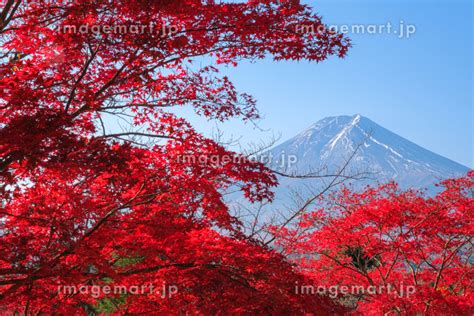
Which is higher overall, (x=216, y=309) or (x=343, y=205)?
(x=343, y=205)

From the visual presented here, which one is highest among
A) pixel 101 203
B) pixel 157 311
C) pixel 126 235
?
pixel 101 203

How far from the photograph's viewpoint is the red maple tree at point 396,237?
10805 millimetres

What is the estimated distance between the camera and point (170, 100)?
748 cm

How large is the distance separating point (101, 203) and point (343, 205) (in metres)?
7.39

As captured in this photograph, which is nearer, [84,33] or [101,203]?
[84,33]

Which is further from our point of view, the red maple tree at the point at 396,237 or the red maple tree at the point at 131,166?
the red maple tree at the point at 396,237

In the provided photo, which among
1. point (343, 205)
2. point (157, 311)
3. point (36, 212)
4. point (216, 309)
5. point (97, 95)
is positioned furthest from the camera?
point (343, 205)

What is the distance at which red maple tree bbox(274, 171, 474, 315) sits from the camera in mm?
10805

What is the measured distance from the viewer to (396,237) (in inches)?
444

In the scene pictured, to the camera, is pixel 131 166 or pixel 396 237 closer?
A: pixel 131 166

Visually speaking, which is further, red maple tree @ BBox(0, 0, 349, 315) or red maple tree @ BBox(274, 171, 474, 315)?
red maple tree @ BBox(274, 171, 474, 315)

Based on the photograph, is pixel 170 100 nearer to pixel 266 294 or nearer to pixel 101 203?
pixel 101 203

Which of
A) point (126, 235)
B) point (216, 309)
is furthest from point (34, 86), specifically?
point (216, 309)

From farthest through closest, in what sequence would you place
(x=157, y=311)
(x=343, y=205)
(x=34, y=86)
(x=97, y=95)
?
1. (x=343, y=205)
2. (x=157, y=311)
3. (x=97, y=95)
4. (x=34, y=86)
